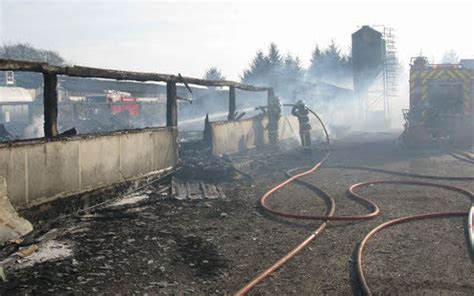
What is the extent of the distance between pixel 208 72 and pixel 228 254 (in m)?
65.7

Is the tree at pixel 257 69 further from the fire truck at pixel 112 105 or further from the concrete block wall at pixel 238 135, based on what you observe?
the concrete block wall at pixel 238 135

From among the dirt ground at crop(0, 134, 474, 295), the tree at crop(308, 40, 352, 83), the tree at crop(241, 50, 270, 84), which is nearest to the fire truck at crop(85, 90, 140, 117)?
the dirt ground at crop(0, 134, 474, 295)

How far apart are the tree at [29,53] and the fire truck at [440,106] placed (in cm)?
5327

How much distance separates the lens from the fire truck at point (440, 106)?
14.9m

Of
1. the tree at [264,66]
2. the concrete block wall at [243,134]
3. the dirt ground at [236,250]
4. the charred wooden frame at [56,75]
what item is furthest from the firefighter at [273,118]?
the tree at [264,66]

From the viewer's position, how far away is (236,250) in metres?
5.39

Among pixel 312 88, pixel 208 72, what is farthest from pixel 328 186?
pixel 208 72

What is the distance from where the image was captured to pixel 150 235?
593 cm

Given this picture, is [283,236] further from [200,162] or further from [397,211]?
[200,162]

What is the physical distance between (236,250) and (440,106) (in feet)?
40.6

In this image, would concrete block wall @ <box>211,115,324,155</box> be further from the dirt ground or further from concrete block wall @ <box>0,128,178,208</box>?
the dirt ground

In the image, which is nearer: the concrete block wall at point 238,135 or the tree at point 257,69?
the concrete block wall at point 238,135

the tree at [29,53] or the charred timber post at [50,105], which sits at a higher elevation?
the tree at [29,53]

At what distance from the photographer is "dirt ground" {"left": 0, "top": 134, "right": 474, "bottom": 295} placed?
14.1 ft
